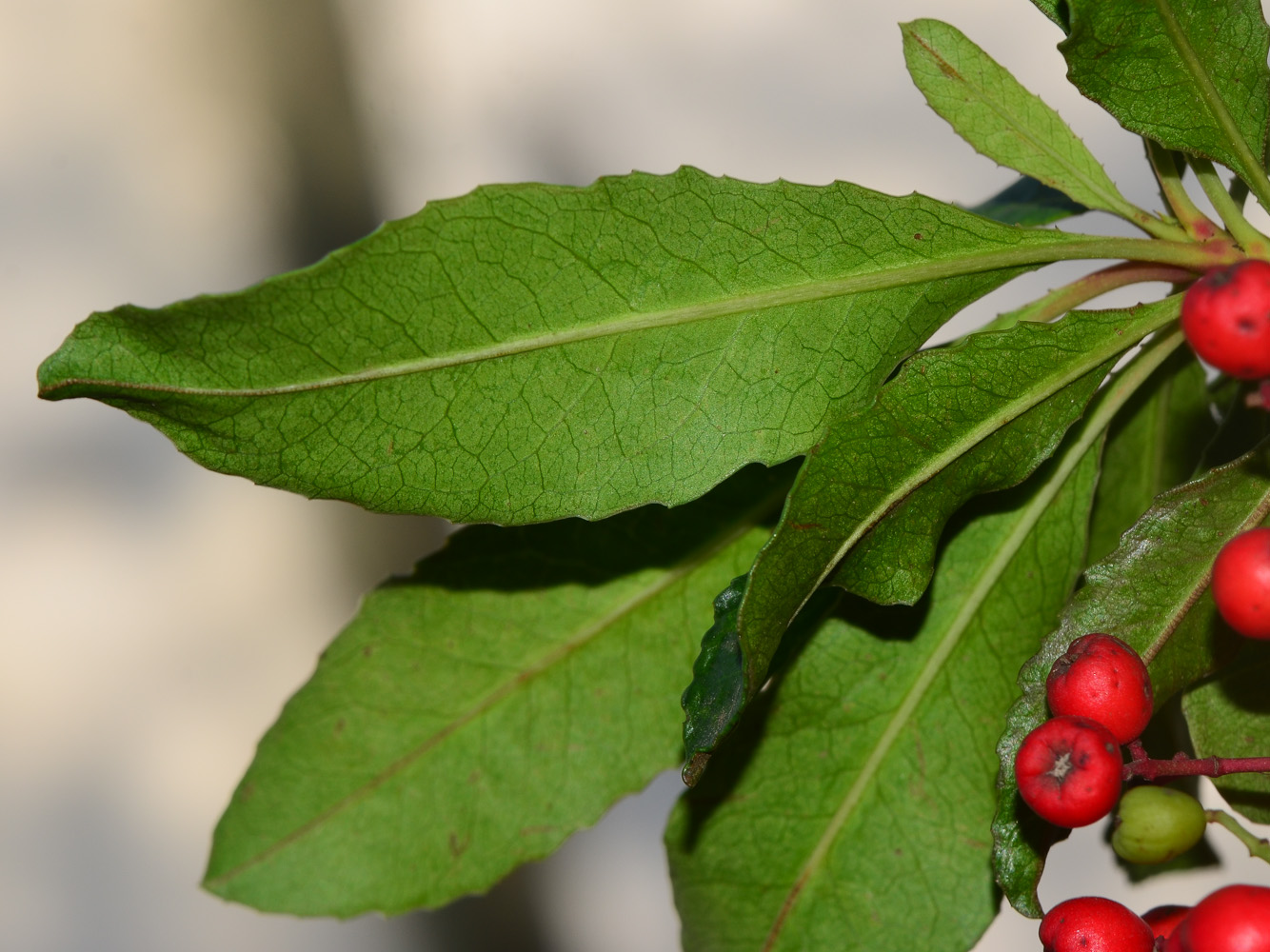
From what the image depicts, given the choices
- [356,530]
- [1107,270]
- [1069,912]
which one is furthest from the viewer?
[356,530]

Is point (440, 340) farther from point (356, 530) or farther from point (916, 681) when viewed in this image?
point (356, 530)

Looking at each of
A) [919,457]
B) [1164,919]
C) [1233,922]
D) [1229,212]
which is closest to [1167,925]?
[1164,919]

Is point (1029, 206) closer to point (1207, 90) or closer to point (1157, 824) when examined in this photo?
point (1207, 90)

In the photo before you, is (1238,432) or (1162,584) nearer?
(1162,584)

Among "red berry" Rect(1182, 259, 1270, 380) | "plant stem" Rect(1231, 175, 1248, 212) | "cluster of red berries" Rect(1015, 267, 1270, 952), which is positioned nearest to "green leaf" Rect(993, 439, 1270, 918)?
"cluster of red berries" Rect(1015, 267, 1270, 952)

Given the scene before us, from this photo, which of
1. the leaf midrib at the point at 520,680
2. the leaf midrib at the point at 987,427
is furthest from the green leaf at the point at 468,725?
the leaf midrib at the point at 987,427

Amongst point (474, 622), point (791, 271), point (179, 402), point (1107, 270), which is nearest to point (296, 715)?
point (474, 622)
